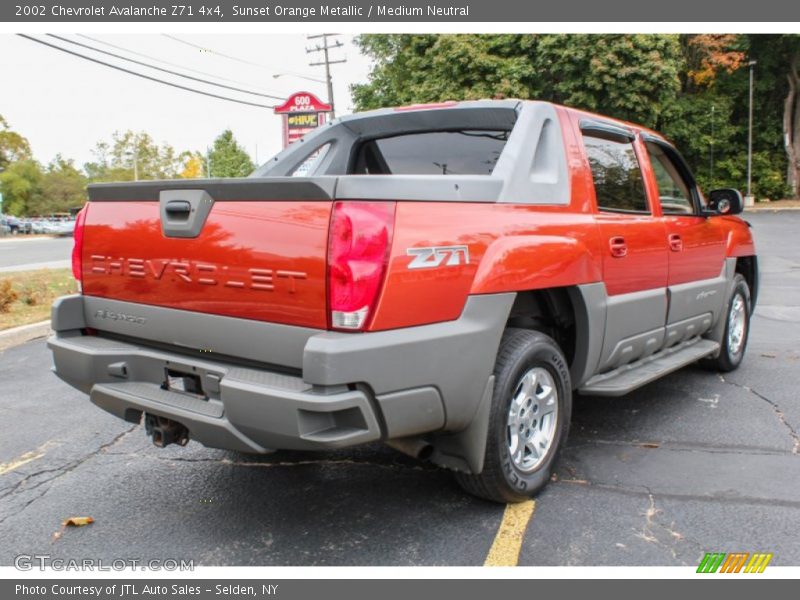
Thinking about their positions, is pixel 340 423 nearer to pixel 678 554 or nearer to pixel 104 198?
pixel 678 554

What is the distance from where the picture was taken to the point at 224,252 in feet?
9.37

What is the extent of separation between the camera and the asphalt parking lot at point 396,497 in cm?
294

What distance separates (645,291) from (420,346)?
2105mm

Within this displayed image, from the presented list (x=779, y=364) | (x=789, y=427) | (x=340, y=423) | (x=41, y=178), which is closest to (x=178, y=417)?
(x=340, y=423)

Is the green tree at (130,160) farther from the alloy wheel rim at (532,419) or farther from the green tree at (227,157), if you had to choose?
the alloy wheel rim at (532,419)

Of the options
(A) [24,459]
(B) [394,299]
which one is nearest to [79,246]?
(A) [24,459]

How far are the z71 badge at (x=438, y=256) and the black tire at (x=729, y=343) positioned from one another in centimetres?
349

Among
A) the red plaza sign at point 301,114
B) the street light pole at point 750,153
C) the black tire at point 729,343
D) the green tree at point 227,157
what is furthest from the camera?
the green tree at point 227,157

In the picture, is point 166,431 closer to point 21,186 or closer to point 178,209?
point 178,209

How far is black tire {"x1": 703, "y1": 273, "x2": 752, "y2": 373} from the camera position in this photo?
5656 millimetres

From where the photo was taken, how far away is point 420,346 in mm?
2711

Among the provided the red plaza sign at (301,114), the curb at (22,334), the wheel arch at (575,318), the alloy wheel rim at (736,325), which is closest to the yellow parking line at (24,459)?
the wheel arch at (575,318)

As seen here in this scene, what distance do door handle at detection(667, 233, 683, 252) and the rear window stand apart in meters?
1.39

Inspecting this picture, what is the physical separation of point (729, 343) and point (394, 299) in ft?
13.6
